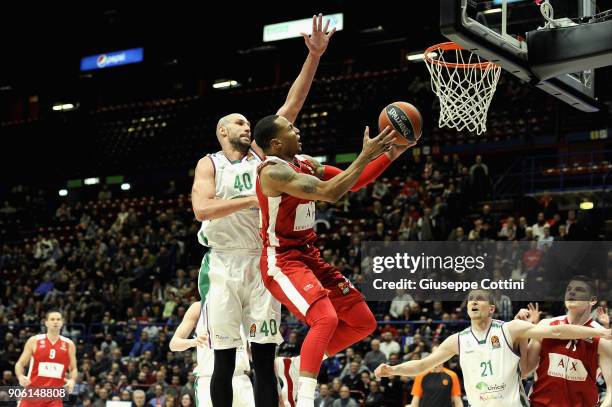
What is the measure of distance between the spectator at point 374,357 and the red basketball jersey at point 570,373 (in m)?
6.49

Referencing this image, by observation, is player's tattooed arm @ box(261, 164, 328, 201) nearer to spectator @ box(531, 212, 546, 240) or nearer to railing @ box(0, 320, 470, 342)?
spectator @ box(531, 212, 546, 240)

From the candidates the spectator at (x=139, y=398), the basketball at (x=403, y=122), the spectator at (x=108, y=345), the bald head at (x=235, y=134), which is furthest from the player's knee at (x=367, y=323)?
the spectator at (x=108, y=345)

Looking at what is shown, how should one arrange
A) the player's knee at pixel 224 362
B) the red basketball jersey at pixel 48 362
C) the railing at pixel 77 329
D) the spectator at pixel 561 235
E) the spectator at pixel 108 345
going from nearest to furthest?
1. the player's knee at pixel 224 362
2. the red basketball jersey at pixel 48 362
3. the spectator at pixel 561 235
4. the spectator at pixel 108 345
5. the railing at pixel 77 329

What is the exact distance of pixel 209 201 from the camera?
5.73 meters

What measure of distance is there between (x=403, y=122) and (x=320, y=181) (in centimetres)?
63

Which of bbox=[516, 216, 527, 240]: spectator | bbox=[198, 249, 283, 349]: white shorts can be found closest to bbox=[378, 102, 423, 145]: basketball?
bbox=[198, 249, 283, 349]: white shorts

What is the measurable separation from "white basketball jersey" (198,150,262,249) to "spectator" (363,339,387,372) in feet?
23.8

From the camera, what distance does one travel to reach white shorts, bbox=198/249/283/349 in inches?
220

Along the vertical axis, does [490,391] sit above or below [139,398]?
above

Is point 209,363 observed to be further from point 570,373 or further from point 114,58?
point 114,58

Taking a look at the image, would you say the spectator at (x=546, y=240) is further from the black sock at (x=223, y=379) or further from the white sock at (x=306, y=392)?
the white sock at (x=306, y=392)

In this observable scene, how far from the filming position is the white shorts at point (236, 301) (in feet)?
18.3

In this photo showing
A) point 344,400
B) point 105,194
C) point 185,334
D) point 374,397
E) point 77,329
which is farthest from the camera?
point 105,194

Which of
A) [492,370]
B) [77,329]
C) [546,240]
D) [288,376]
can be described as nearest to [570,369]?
[492,370]
